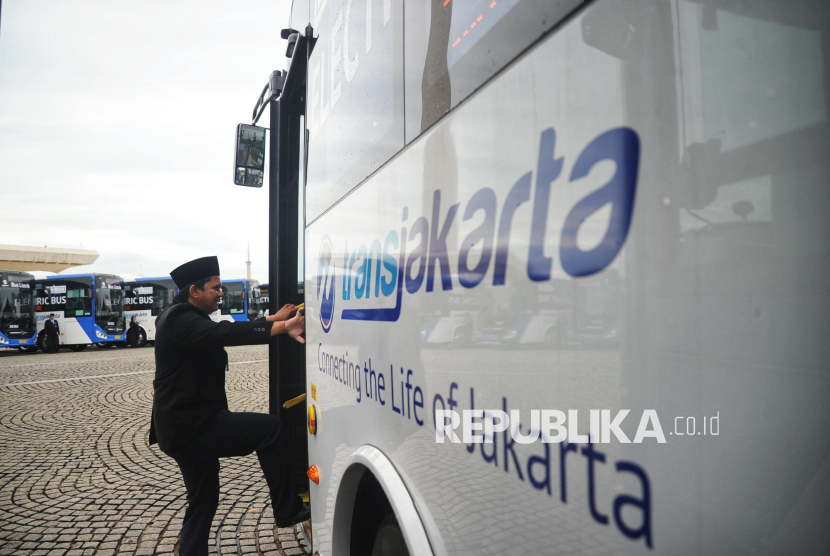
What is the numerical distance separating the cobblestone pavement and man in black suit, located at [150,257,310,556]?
77 centimetres

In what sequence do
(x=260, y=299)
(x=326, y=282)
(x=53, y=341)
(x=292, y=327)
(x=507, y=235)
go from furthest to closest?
1. (x=260, y=299)
2. (x=53, y=341)
3. (x=292, y=327)
4. (x=326, y=282)
5. (x=507, y=235)

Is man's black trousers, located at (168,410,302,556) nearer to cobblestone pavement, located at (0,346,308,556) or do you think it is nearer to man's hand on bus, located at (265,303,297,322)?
man's hand on bus, located at (265,303,297,322)

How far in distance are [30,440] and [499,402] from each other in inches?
316

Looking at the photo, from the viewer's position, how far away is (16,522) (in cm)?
425

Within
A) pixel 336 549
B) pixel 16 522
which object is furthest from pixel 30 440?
pixel 336 549

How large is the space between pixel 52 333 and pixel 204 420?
2249cm

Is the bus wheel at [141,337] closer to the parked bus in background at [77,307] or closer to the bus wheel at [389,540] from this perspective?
the parked bus in background at [77,307]

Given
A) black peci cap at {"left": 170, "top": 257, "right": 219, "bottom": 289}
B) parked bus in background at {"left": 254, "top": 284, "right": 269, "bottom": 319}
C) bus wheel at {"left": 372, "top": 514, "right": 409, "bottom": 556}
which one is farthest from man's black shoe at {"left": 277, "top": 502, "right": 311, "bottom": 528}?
parked bus in background at {"left": 254, "top": 284, "right": 269, "bottom": 319}

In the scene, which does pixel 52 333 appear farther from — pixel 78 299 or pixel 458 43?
pixel 458 43

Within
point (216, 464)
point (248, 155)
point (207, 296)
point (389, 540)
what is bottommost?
point (216, 464)

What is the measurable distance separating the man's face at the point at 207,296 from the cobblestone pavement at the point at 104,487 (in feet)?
5.44

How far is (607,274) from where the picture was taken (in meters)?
0.81

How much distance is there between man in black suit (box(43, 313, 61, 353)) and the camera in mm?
21078

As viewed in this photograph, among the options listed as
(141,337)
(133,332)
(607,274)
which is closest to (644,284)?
(607,274)
